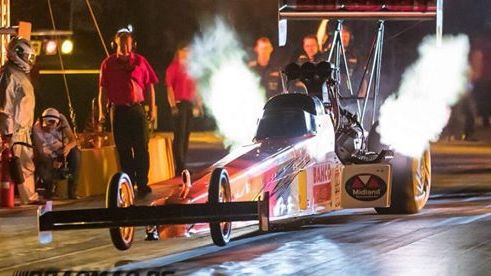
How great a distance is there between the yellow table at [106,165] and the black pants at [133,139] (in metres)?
0.85

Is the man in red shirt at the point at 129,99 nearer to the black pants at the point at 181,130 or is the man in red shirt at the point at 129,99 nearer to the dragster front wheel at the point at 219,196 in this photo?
the black pants at the point at 181,130

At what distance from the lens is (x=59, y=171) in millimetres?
15258

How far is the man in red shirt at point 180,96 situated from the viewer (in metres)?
17.4

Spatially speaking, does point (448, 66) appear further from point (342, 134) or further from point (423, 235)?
point (423, 235)

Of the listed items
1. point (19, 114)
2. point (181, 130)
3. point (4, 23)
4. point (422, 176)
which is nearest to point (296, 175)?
point (422, 176)

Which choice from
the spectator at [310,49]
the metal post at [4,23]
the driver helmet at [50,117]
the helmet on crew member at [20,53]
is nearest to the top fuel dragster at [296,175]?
the spectator at [310,49]

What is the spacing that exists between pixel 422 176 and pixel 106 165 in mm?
5175

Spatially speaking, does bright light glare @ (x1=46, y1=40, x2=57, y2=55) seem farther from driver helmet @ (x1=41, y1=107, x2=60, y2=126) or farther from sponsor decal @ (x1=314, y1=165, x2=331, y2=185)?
sponsor decal @ (x1=314, y1=165, x2=331, y2=185)

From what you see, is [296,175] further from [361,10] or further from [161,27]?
[161,27]

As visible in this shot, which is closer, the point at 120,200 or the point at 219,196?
the point at 219,196

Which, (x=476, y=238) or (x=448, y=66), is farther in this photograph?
(x=448, y=66)

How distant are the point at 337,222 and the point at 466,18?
18.0 metres

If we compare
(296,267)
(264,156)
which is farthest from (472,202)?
(296,267)

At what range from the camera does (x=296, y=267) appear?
9.36 meters
